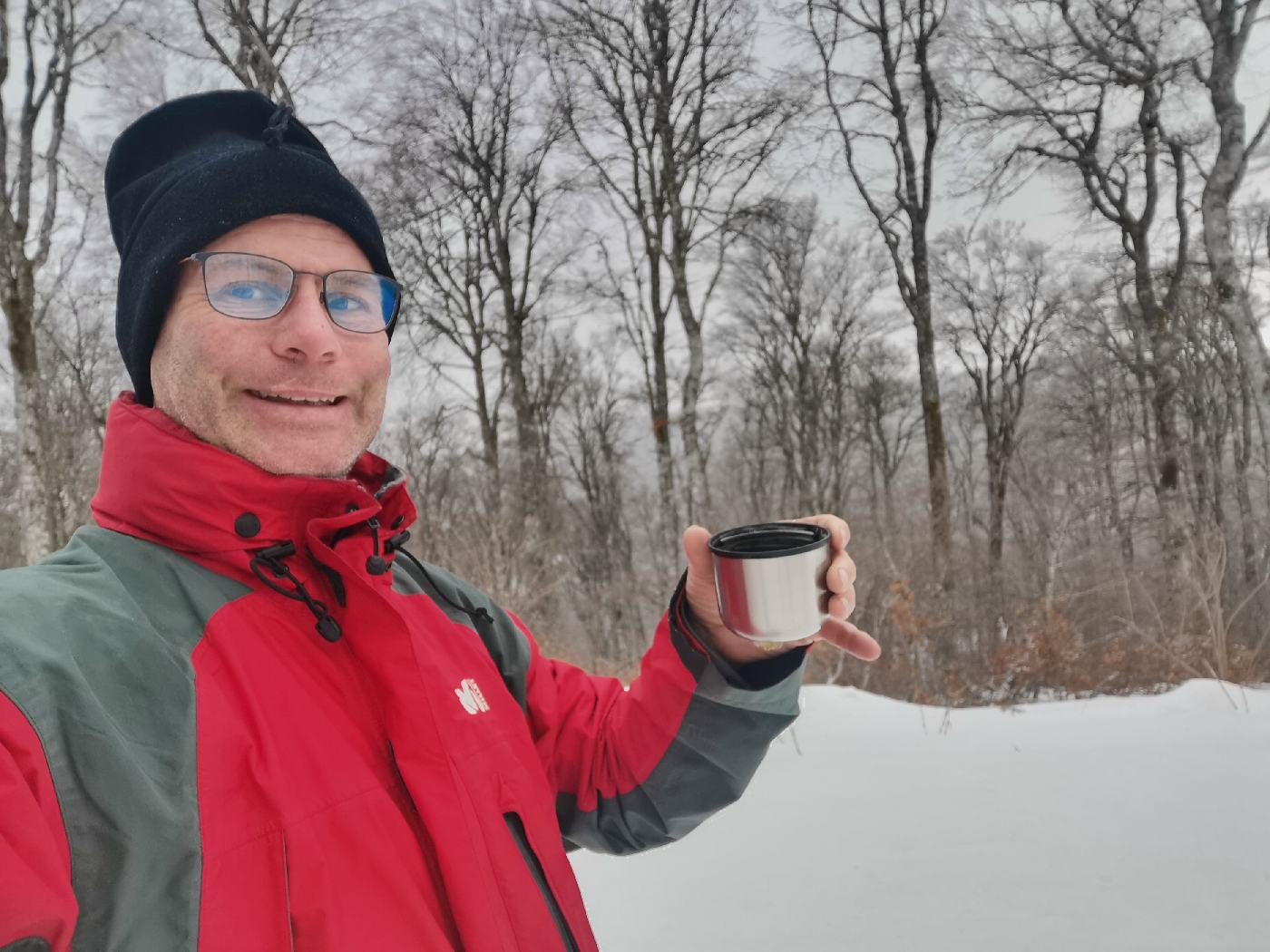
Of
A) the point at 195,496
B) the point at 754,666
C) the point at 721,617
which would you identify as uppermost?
the point at 195,496

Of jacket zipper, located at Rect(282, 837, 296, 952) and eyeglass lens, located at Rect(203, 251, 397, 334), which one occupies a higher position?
eyeglass lens, located at Rect(203, 251, 397, 334)

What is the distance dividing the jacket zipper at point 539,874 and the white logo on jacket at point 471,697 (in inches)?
7.0

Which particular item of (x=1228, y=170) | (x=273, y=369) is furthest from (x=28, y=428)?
(x=1228, y=170)

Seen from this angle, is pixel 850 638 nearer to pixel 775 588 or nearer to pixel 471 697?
pixel 775 588

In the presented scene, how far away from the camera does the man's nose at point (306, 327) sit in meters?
1.14

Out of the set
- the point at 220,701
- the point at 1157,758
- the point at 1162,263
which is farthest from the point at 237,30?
the point at 1162,263

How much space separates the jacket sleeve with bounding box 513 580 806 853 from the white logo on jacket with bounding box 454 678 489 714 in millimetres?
290

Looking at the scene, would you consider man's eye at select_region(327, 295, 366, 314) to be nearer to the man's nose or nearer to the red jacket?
the man's nose

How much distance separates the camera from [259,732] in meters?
0.85

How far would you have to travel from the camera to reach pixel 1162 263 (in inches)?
454

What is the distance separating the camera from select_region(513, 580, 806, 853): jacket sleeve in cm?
136

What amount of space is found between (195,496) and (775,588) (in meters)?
0.93

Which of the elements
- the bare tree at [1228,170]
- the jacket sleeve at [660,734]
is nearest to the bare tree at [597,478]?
the bare tree at [1228,170]

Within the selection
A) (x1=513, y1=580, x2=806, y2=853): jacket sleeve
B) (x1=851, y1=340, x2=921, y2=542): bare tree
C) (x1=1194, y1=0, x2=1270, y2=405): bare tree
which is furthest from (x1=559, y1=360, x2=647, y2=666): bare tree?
(x1=513, y1=580, x2=806, y2=853): jacket sleeve
